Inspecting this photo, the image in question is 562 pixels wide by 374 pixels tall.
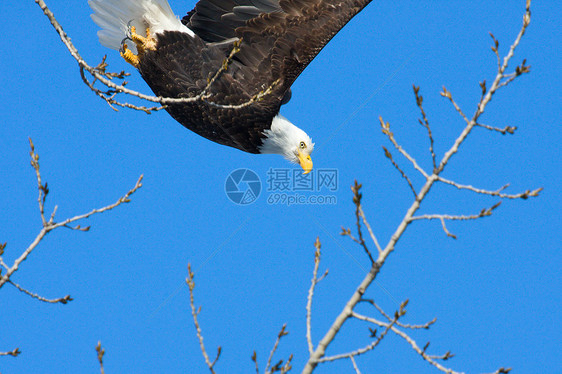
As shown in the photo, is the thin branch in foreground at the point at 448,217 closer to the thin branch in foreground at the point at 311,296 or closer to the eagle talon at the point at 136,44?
the thin branch in foreground at the point at 311,296

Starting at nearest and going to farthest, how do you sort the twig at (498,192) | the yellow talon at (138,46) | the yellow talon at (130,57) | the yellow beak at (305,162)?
the twig at (498,192) → the yellow talon at (138,46) → the yellow talon at (130,57) → the yellow beak at (305,162)

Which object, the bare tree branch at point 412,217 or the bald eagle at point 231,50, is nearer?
the bare tree branch at point 412,217

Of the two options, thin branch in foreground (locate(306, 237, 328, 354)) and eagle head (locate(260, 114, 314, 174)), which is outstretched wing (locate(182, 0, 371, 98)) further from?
thin branch in foreground (locate(306, 237, 328, 354))

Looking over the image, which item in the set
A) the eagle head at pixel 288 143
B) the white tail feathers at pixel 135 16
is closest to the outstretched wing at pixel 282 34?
the eagle head at pixel 288 143

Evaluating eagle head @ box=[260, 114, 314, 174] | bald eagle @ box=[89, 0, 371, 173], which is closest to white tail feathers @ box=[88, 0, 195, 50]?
bald eagle @ box=[89, 0, 371, 173]

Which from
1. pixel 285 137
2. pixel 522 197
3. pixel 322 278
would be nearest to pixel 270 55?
pixel 285 137

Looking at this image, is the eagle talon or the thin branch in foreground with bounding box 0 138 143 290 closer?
the thin branch in foreground with bounding box 0 138 143 290

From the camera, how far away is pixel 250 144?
6.41m

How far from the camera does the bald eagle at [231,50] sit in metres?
5.88

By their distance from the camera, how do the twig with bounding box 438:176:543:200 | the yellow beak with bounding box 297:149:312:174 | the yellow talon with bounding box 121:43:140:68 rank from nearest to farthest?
the twig with bounding box 438:176:543:200 < the yellow talon with bounding box 121:43:140:68 < the yellow beak with bounding box 297:149:312:174

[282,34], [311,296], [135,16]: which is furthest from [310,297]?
[135,16]

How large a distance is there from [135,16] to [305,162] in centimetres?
208

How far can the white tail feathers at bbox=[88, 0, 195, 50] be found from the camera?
6188 millimetres

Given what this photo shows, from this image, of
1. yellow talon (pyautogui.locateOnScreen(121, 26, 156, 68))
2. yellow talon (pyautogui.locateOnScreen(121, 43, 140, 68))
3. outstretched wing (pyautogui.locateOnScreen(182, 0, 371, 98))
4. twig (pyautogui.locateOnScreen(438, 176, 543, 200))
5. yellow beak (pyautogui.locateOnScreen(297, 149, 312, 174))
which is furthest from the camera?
yellow beak (pyautogui.locateOnScreen(297, 149, 312, 174))
